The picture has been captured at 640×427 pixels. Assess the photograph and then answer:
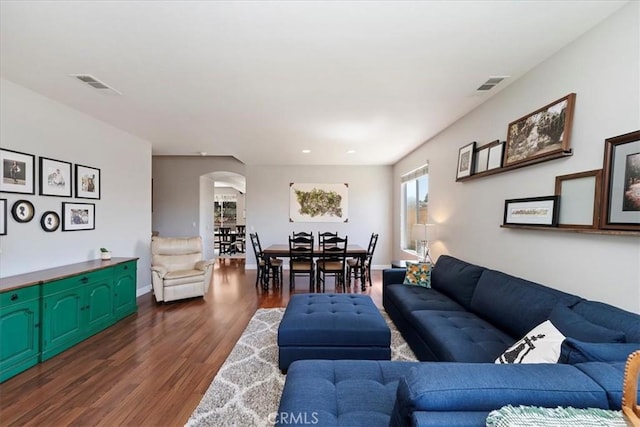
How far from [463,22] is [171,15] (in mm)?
1916

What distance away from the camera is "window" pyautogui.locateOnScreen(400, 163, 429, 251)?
525cm

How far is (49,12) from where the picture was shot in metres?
1.81

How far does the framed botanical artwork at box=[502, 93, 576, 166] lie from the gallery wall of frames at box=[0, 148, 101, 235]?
491cm

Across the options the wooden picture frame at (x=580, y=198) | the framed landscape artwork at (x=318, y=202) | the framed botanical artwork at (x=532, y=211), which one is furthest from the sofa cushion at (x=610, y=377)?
the framed landscape artwork at (x=318, y=202)

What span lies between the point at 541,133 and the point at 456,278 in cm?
161

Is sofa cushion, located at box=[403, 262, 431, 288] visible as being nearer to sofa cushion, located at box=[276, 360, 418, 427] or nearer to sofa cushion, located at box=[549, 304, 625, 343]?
sofa cushion, located at box=[549, 304, 625, 343]

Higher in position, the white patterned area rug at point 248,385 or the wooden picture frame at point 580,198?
the wooden picture frame at point 580,198

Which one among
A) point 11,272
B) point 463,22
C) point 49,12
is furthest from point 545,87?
point 11,272

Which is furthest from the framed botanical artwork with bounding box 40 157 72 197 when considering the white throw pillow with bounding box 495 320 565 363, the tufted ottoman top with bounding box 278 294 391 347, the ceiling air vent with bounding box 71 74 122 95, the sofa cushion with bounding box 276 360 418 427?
the white throw pillow with bounding box 495 320 565 363

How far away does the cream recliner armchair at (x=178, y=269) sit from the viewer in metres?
4.30

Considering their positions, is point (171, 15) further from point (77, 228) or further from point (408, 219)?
point (408, 219)

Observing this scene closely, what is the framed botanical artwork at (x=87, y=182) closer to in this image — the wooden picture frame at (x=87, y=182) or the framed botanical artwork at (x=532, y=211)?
the wooden picture frame at (x=87, y=182)

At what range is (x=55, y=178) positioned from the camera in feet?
10.8

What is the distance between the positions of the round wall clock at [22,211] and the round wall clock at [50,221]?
13cm
